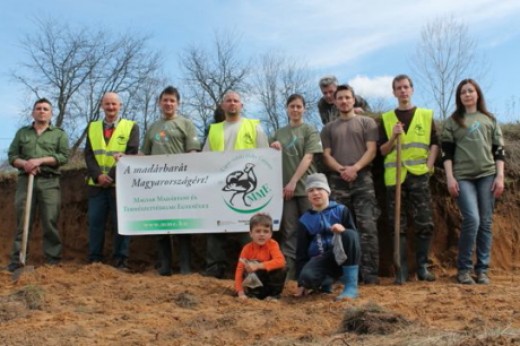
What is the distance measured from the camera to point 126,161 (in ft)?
26.0

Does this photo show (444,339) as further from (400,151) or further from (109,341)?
(400,151)

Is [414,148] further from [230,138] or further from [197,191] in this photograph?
[197,191]

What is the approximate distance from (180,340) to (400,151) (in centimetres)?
358

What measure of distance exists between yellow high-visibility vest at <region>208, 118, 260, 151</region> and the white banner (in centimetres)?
10

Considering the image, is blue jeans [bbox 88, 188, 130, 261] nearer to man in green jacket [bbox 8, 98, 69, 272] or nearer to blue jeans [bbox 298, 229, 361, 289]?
man in green jacket [bbox 8, 98, 69, 272]

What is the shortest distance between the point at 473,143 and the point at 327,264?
2.28 metres

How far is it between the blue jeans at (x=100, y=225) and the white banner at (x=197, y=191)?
22 cm

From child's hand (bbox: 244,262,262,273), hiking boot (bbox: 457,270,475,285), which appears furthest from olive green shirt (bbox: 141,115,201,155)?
hiking boot (bbox: 457,270,475,285)

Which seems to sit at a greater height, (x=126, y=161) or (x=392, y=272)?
(x=126, y=161)

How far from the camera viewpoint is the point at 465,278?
667 centimetres

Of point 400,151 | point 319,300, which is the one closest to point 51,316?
point 319,300

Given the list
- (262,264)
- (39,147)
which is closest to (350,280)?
(262,264)

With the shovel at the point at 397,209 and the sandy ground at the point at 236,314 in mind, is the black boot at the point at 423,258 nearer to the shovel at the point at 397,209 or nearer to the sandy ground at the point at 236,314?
the sandy ground at the point at 236,314

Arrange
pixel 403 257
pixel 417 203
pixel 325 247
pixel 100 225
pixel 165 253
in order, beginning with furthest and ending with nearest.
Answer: pixel 100 225 → pixel 165 253 → pixel 403 257 → pixel 417 203 → pixel 325 247
